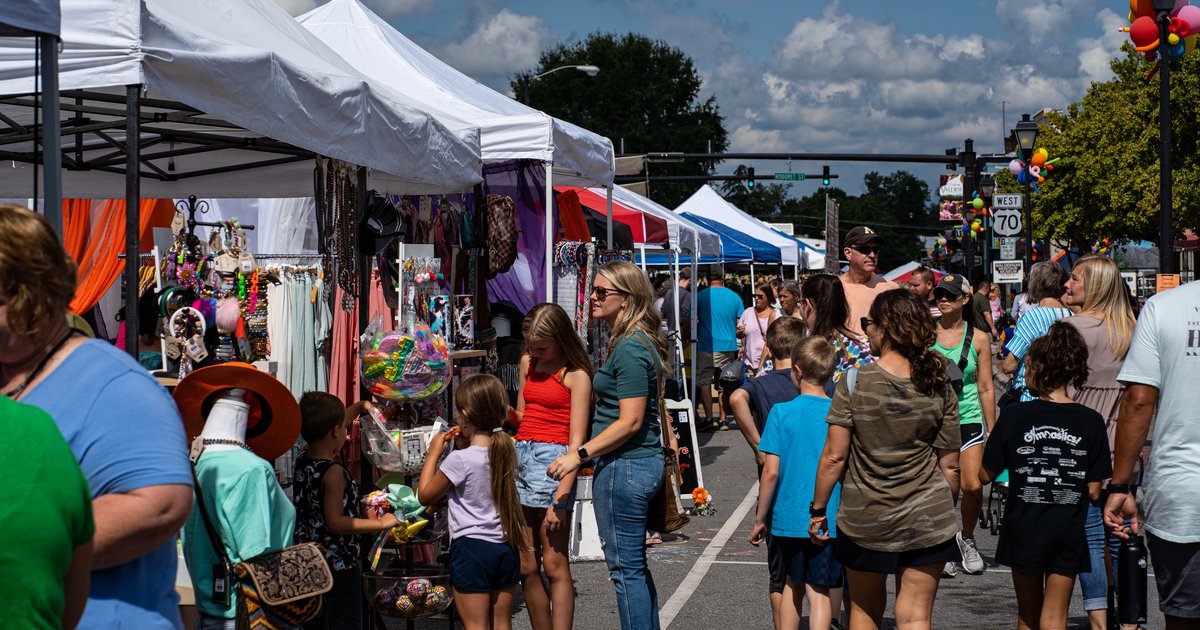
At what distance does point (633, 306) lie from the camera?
5.62m

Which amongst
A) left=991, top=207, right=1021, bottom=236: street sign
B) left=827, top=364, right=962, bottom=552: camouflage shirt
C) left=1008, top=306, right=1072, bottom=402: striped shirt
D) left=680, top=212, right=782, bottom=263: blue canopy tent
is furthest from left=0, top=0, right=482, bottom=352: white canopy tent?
left=991, top=207, right=1021, bottom=236: street sign

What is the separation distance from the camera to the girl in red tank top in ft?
19.0

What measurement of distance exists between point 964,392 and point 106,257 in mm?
8474

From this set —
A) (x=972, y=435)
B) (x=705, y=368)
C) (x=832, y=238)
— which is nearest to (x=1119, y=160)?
(x=832, y=238)

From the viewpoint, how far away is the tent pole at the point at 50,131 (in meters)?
3.53

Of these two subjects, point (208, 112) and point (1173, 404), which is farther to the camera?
point (208, 112)

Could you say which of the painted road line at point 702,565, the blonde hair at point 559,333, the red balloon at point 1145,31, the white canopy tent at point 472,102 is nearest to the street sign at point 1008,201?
the red balloon at point 1145,31

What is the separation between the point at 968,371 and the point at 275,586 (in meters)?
4.85

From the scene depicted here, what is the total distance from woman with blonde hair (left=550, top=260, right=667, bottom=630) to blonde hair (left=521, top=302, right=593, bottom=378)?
32 cm

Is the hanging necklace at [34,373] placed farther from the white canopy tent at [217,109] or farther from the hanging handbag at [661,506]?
the hanging handbag at [661,506]

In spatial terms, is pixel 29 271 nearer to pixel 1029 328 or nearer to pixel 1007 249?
pixel 1029 328

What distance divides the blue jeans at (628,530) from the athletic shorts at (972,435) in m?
2.67

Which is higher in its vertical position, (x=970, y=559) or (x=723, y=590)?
(x=970, y=559)

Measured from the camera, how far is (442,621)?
7.20m
